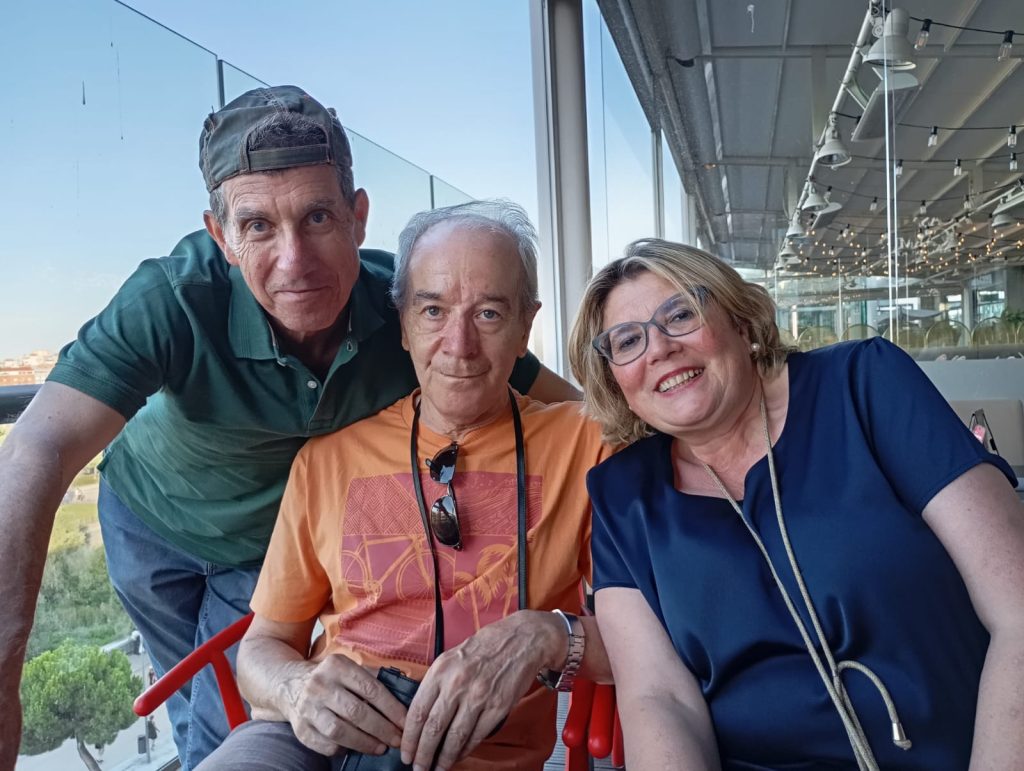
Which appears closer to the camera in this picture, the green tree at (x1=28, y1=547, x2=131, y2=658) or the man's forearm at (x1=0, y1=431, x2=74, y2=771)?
the man's forearm at (x1=0, y1=431, x2=74, y2=771)

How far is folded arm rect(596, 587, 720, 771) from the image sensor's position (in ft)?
3.97

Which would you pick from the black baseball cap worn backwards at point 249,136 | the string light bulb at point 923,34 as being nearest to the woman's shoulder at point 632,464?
the black baseball cap worn backwards at point 249,136

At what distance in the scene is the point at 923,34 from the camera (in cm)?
610

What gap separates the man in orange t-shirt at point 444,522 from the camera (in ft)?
4.66

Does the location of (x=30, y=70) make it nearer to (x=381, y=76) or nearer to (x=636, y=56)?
(x=381, y=76)

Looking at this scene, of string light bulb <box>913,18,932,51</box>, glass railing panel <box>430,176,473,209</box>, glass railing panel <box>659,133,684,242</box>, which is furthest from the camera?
glass railing panel <box>659,133,684,242</box>

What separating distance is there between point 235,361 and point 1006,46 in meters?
7.31

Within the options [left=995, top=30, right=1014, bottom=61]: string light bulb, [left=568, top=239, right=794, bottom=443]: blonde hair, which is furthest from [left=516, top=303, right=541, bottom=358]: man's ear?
[left=995, top=30, right=1014, bottom=61]: string light bulb

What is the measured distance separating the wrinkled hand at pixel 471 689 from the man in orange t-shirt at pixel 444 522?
1cm

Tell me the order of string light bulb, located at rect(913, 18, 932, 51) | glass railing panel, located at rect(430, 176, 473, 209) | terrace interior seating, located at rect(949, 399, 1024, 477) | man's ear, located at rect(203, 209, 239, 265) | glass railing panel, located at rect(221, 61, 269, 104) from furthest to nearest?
string light bulb, located at rect(913, 18, 932, 51)
terrace interior seating, located at rect(949, 399, 1024, 477)
glass railing panel, located at rect(430, 176, 473, 209)
glass railing panel, located at rect(221, 61, 269, 104)
man's ear, located at rect(203, 209, 239, 265)

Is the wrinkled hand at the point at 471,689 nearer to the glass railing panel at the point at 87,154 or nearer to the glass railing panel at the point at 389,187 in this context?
the glass railing panel at the point at 87,154

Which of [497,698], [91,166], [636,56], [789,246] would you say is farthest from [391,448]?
[789,246]

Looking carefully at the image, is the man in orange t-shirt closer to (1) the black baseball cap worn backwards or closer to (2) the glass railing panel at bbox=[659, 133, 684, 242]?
(1) the black baseball cap worn backwards

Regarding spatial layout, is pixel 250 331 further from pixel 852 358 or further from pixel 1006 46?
pixel 1006 46
